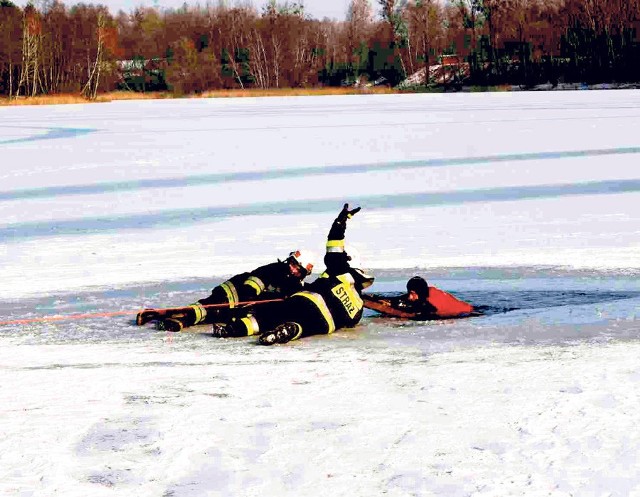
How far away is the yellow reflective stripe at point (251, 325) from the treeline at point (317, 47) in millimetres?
53166

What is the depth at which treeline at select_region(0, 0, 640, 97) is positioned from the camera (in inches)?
2569

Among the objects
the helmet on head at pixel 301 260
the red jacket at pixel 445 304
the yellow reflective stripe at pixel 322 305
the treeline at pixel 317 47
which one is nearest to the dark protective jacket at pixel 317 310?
the yellow reflective stripe at pixel 322 305

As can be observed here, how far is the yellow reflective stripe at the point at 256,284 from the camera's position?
21.7 ft

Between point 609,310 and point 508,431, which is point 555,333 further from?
point 508,431

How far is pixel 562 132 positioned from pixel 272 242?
14403 mm

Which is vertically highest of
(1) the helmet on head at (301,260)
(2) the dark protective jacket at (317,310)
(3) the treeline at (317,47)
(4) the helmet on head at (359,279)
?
(3) the treeline at (317,47)

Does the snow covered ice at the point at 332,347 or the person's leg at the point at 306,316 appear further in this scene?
the person's leg at the point at 306,316

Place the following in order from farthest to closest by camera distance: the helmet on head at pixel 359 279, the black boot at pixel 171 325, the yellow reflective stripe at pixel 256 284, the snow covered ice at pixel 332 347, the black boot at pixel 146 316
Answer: the yellow reflective stripe at pixel 256 284, the black boot at pixel 146 316, the helmet on head at pixel 359 279, the black boot at pixel 171 325, the snow covered ice at pixel 332 347

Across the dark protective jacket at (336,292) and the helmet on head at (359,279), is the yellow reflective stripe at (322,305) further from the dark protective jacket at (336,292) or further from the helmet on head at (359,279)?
the helmet on head at (359,279)

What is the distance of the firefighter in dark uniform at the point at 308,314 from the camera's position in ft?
19.5

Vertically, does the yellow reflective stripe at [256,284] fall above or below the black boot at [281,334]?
above

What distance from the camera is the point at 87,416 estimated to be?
4469 mm

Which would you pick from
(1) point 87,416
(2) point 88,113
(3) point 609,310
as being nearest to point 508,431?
(1) point 87,416

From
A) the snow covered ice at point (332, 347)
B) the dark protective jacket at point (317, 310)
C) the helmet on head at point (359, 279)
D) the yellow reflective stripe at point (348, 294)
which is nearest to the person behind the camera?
the snow covered ice at point (332, 347)
